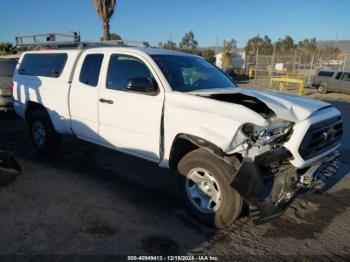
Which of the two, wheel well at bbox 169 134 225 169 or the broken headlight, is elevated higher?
the broken headlight

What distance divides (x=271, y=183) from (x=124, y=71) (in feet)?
8.47

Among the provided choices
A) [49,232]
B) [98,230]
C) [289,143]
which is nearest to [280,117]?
[289,143]

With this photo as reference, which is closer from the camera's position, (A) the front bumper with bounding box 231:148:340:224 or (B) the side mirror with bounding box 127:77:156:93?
(A) the front bumper with bounding box 231:148:340:224

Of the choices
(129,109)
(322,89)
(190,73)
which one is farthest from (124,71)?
(322,89)

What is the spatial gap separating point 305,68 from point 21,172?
89.1ft

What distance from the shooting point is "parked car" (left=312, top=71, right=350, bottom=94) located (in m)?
20.3

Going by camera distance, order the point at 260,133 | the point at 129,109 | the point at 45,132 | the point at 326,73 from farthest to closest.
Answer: the point at 326,73 → the point at 45,132 → the point at 129,109 → the point at 260,133

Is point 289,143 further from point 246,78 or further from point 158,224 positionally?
point 246,78

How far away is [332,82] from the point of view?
20.8 metres

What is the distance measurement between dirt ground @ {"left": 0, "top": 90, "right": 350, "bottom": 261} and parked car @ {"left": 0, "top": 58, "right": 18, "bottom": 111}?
14.5 ft

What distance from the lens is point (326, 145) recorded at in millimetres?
4039

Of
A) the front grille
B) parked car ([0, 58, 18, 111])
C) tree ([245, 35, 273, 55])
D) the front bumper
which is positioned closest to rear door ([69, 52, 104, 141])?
the front bumper

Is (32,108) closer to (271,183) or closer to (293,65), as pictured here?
(271,183)

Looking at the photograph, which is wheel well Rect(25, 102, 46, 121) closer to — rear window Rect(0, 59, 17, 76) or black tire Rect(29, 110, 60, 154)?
black tire Rect(29, 110, 60, 154)
